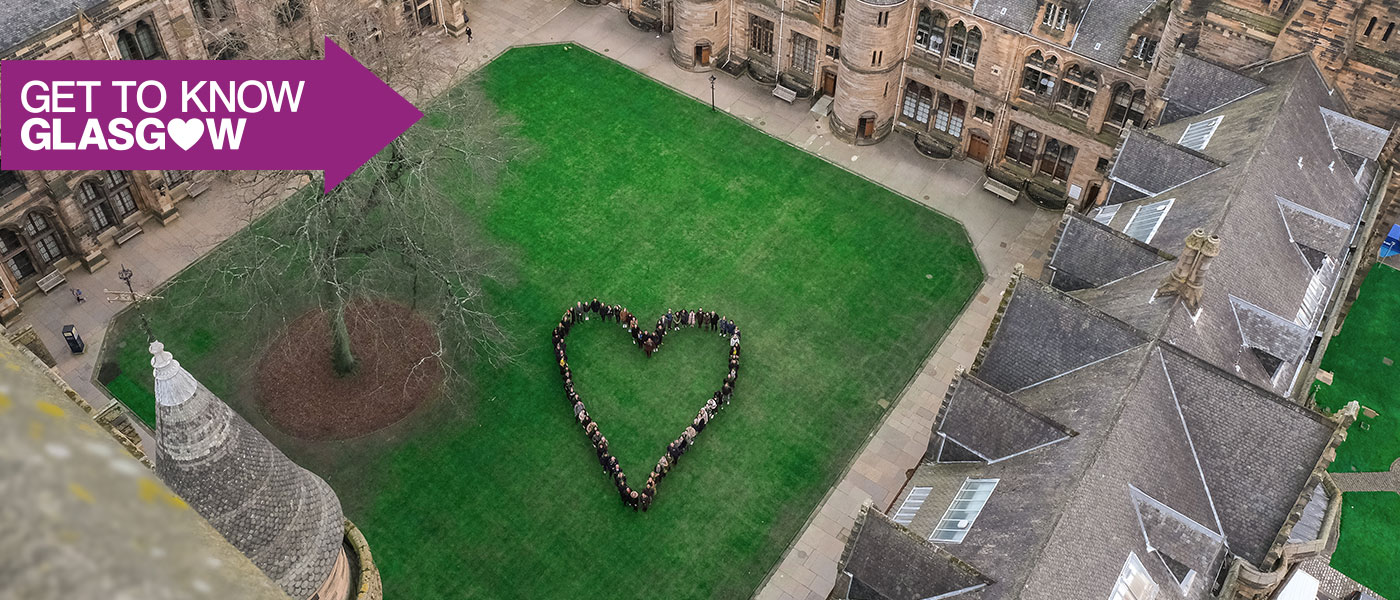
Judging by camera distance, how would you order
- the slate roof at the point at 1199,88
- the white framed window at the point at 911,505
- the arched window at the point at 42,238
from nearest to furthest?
1. the white framed window at the point at 911,505
2. the slate roof at the point at 1199,88
3. the arched window at the point at 42,238

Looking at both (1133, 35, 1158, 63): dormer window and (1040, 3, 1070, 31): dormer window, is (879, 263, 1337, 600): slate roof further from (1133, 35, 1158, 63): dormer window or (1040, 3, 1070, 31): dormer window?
(1040, 3, 1070, 31): dormer window

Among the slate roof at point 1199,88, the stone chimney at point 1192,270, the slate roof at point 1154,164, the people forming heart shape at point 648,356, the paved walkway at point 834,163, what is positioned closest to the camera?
the stone chimney at point 1192,270

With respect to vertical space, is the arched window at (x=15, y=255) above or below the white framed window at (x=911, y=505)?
below

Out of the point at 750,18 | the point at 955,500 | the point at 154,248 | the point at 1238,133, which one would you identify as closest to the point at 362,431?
the point at 154,248

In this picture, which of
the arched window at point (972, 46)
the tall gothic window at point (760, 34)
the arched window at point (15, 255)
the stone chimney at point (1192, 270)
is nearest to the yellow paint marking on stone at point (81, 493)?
the stone chimney at point (1192, 270)

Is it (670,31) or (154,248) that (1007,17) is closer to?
(670,31)

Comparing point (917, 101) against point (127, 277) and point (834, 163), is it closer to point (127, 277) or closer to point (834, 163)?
point (834, 163)

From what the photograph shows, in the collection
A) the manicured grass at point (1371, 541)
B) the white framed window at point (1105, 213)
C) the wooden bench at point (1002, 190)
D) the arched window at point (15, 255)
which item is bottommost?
the manicured grass at point (1371, 541)

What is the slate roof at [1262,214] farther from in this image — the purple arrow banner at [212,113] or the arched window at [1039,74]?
the purple arrow banner at [212,113]
